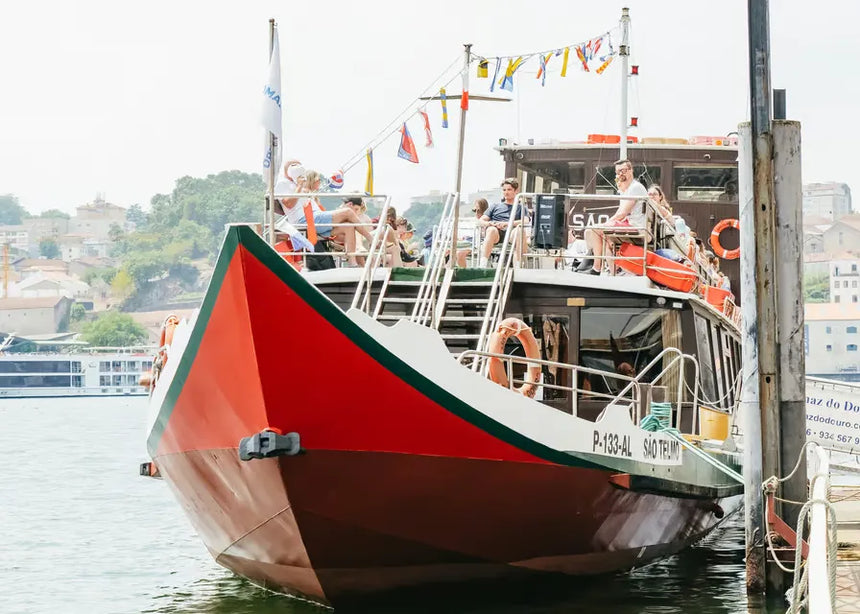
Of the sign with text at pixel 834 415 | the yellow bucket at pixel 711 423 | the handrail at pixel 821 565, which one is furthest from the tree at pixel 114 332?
the handrail at pixel 821 565

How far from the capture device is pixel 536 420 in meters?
9.70

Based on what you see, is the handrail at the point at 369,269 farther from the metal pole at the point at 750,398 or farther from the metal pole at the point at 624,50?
the metal pole at the point at 624,50

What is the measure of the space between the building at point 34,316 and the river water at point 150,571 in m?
133

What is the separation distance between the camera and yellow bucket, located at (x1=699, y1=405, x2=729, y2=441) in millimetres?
12859

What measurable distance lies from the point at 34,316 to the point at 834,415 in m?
152

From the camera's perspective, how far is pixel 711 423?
42.4 feet

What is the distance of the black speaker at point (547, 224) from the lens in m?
12.4

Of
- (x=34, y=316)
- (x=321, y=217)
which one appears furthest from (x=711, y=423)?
(x=34, y=316)

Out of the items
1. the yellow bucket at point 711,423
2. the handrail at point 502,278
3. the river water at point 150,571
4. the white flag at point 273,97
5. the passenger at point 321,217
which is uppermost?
the white flag at point 273,97

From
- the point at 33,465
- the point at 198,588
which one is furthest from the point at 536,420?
the point at 33,465

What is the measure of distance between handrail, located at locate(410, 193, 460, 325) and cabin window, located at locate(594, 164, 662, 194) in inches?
222

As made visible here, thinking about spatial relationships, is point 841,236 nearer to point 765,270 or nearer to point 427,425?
point 765,270

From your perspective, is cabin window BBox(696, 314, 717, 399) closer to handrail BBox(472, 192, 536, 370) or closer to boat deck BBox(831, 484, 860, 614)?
boat deck BBox(831, 484, 860, 614)

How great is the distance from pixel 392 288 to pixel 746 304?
137 inches
